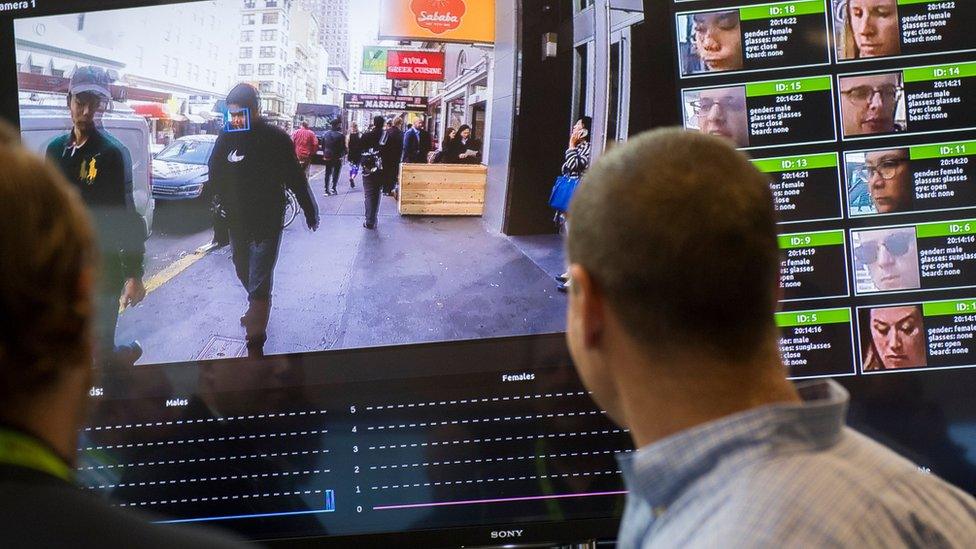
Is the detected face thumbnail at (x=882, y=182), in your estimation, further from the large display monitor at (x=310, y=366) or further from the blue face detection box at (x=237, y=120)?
the blue face detection box at (x=237, y=120)

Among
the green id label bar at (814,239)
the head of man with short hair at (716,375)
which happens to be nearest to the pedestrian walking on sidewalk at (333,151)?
the head of man with short hair at (716,375)

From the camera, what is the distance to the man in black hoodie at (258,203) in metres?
2.05

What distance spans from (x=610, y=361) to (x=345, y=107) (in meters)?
1.23

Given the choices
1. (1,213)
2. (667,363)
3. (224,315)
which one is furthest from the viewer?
(224,315)

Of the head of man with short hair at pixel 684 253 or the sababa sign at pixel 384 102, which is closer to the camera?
the head of man with short hair at pixel 684 253

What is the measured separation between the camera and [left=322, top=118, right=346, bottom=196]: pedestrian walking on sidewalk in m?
2.05

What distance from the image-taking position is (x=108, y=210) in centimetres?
206

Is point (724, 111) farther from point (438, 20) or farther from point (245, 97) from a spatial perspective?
point (245, 97)

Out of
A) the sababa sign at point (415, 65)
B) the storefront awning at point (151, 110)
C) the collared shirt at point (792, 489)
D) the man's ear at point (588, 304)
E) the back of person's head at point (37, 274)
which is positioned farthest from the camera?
the sababa sign at point (415, 65)

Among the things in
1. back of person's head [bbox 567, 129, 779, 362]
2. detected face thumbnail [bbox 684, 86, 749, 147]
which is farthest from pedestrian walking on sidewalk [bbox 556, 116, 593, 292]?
back of person's head [bbox 567, 129, 779, 362]

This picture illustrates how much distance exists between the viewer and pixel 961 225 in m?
2.15

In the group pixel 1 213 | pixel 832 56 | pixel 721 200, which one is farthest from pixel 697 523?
pixel 832 56

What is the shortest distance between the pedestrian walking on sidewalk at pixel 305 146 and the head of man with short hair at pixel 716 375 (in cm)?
112

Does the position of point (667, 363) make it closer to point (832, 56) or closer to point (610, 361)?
point (610, 361)
